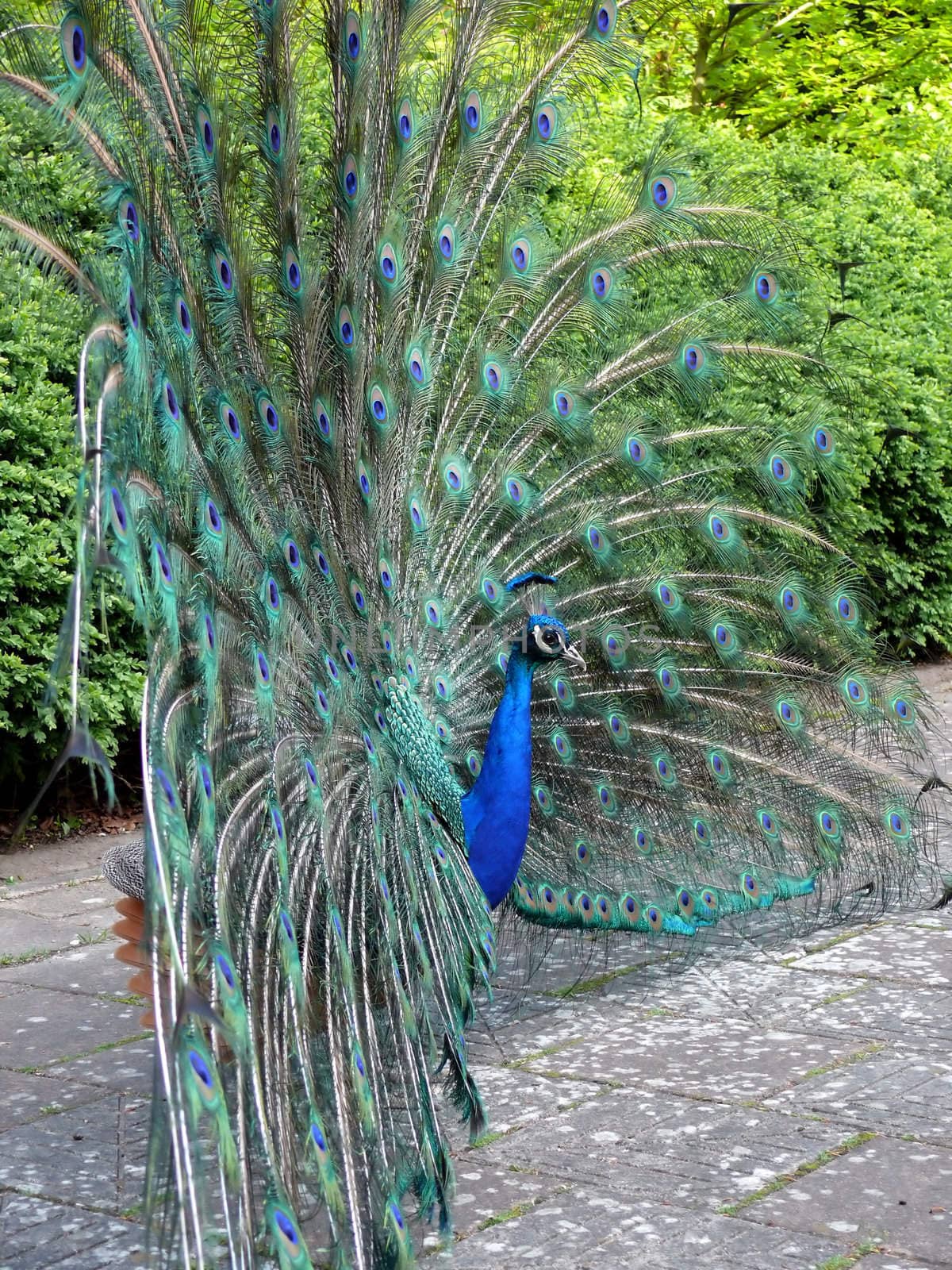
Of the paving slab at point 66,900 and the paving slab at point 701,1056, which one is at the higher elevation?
→ the paving slab at point 66,900

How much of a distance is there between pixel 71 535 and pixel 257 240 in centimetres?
233

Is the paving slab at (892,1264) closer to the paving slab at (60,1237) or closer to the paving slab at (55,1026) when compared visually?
the paving slab at (60,1237)

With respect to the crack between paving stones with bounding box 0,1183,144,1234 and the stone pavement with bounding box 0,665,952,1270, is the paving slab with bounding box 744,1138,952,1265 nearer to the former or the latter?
the stone pavement with bounding box 0,665,952,1270

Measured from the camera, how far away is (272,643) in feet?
10.1

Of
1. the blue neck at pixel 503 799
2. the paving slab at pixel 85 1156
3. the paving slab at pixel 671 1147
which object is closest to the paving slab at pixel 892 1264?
the paving slab at pixel 671 1147

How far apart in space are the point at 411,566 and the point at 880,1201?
1787 mm

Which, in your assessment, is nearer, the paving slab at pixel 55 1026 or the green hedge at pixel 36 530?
the paving slab at pixel 55 1026

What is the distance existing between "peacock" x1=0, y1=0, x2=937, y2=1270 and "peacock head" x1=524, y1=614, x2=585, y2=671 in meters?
0.01

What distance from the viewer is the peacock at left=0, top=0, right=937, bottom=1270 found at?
8.15ft

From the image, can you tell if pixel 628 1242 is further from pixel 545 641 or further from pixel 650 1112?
pixel 545 641

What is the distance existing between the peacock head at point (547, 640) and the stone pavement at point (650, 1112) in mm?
1030

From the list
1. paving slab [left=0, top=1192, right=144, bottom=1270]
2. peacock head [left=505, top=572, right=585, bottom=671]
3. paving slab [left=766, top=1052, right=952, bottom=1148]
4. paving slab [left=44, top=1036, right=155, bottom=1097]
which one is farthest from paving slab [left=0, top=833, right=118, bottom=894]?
paving slab [left=766, top=1052, right=952, bottom=1148]

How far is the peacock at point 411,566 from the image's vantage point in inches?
97.8

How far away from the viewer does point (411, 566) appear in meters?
3.79
